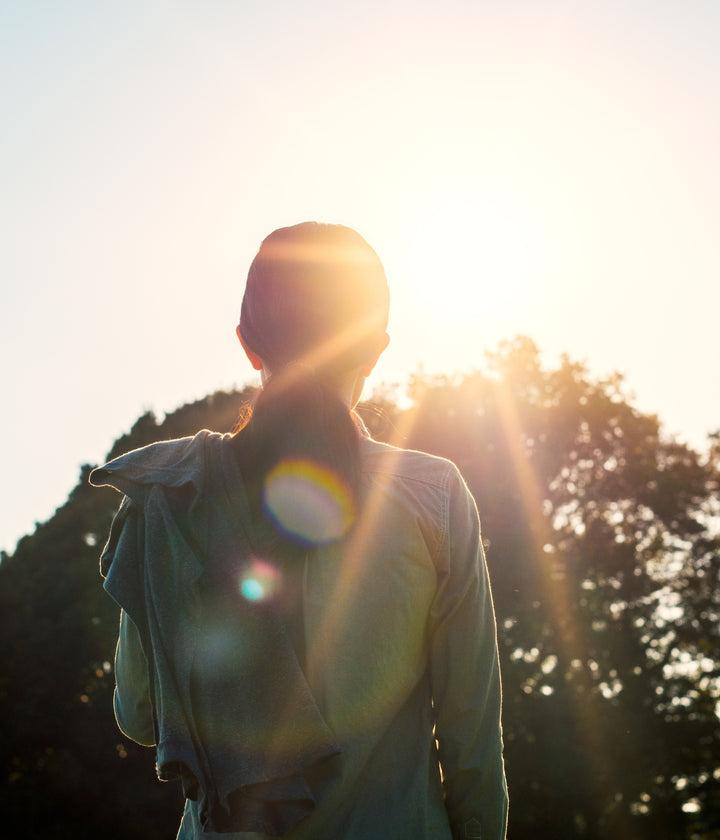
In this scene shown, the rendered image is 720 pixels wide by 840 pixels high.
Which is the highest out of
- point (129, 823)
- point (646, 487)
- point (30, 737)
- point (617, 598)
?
point (646, 487)

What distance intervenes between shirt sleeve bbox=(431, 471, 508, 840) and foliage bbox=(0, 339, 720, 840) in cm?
1924

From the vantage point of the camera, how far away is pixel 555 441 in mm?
23578

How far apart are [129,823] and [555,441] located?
1553 centimetres

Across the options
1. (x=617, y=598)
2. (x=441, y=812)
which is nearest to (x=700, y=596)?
(x=617, y=598)

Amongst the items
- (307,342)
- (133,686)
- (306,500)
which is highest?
(307,342)

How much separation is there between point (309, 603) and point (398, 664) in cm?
21

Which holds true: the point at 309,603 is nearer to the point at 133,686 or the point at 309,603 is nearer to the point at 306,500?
the point at 306,500

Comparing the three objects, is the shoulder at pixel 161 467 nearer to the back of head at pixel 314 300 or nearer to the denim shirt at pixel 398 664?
the denim shirt at pixel 398 664

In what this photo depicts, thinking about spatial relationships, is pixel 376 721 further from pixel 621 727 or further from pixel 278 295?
pixel 621 727

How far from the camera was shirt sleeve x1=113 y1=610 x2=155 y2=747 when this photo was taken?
1613 mm

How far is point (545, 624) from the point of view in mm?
21516

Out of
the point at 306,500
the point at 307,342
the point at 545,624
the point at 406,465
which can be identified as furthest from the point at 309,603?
the point at 545,624

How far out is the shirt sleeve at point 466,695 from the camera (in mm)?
1562

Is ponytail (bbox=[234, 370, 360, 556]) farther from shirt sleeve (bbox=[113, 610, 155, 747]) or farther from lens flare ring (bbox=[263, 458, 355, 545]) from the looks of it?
shirt sleeve (bbox=[113, 610, 155, 747])
